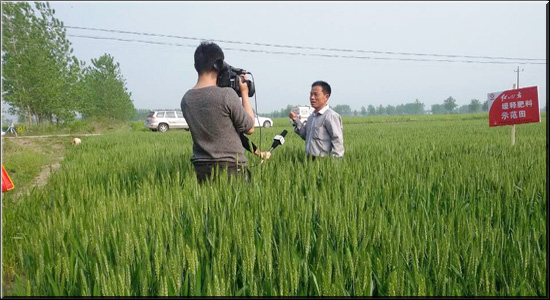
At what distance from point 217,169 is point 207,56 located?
0.73 meters

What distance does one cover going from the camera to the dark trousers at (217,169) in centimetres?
242

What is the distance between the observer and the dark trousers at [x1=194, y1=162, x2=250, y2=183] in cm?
242

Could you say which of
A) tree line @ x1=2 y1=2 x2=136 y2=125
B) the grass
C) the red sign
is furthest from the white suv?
the grass

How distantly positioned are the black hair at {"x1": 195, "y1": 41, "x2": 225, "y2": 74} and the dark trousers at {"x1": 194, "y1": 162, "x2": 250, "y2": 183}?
0.63m

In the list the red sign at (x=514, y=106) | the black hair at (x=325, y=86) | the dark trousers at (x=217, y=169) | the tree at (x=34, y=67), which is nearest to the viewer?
the dark trousers at (x=217, y=169)

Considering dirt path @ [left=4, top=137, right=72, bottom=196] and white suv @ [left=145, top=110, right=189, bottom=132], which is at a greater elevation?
white suv @ [left=145, top=110, right=189, bottom=132]

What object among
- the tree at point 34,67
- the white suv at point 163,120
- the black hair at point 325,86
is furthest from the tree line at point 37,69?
the black hair at point 325,86

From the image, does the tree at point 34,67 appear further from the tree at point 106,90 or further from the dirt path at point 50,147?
the tree at point 106,90

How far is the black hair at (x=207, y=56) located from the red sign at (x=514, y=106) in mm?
4846

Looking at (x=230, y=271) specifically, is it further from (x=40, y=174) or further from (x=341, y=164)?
(x=40, y=174)

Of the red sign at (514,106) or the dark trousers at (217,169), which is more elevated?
the red sign at (514,106)

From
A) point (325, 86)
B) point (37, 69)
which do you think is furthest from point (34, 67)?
point (325, 86)

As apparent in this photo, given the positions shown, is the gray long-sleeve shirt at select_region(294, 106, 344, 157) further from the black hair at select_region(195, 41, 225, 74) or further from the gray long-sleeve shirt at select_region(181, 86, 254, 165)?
the black hair at select_region(195, 41, 225, 74)

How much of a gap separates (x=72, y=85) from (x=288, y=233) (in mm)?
27678
